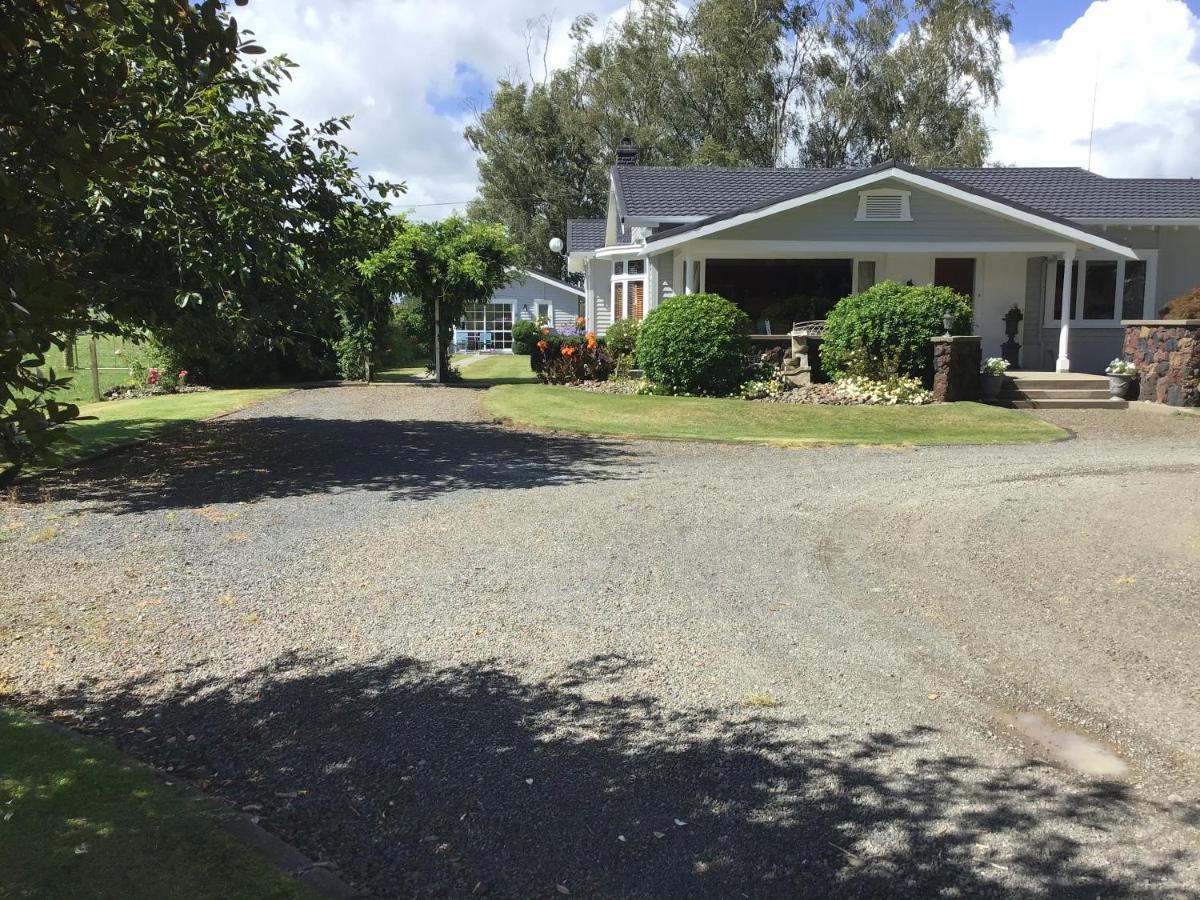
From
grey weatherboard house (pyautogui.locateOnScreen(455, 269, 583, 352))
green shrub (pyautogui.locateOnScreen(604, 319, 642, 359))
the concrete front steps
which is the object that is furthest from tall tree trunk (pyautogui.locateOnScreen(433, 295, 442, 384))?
grey weatherboard house (pyautogui.locateOnScreen(455, 269, 583, 352))

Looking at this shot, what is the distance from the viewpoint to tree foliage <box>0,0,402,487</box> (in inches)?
106

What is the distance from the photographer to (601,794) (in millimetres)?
3703

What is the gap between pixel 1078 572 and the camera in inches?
261

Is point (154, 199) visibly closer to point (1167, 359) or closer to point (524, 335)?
point (1167, 359)

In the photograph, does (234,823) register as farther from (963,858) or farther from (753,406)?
(753,406)

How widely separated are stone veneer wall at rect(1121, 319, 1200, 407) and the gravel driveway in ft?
23.7

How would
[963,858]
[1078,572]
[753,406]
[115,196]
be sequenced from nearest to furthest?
[963,858]
[1078,572]
[115,196]
[753,406]

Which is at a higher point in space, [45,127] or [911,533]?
[45,127]

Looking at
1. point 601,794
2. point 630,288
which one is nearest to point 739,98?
point 630,288

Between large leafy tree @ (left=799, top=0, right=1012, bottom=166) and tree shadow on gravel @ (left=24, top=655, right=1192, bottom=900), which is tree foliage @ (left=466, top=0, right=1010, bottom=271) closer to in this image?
large leafy tree @ (left=799, top=0, right=1012, bottom=166)

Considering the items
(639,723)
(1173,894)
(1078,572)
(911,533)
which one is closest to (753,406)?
(911,533)

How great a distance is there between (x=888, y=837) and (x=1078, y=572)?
4.01 m

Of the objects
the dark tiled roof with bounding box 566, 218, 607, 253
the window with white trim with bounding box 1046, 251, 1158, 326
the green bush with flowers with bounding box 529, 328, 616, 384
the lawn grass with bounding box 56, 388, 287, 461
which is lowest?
the lawn grass with bounding box 56, 388, 287, 461

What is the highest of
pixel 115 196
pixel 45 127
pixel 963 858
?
pixel 115 196
